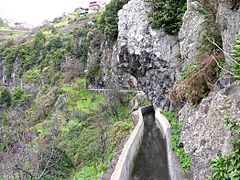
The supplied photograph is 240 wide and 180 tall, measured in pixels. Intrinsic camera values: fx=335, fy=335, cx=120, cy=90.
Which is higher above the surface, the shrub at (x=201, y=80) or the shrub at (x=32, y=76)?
the shrub at (x=201, y=80)

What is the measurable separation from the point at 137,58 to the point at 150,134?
10.1 metres

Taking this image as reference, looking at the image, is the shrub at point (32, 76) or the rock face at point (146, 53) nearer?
the rock face at point (146, 53)

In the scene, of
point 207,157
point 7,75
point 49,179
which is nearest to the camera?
point 207,157

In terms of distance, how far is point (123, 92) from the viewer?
110ft

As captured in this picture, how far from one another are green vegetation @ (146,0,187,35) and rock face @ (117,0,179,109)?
62 centimetres

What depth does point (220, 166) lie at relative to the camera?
6621mm

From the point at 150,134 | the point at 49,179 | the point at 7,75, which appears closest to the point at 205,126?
the point at 49,179

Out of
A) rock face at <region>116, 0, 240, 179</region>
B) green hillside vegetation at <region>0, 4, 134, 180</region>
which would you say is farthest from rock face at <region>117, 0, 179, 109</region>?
green hillside vegetation at <region>0, 4, 134, 180</region>

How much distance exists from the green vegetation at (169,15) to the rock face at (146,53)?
0.62 metres

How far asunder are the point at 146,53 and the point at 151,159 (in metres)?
13.9

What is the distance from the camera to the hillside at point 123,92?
10.8 meters

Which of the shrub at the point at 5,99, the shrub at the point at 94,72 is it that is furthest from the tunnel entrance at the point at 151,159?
the shrub at the point at 5,99

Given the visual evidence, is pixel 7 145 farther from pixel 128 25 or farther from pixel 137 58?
pixel 128 25

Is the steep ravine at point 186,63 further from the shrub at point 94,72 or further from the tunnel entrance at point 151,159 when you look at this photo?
the shrub at point 94,72
